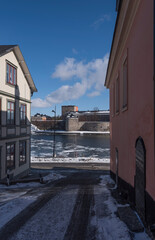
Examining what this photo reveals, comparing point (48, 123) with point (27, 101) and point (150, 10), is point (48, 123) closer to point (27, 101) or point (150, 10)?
point (27, 101)

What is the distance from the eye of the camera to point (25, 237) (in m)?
4.41

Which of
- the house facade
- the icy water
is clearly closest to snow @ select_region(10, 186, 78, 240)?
the house facade

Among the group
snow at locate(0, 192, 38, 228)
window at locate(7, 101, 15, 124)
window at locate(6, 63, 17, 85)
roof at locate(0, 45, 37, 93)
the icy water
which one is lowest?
the icy water

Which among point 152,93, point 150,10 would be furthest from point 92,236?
point 150,10

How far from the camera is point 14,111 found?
14.4 m

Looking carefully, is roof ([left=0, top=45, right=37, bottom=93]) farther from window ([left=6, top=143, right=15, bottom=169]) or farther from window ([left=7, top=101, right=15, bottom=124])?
window ([left=6, top=143, right=15, bottom=169])

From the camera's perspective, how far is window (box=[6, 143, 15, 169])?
13.1m

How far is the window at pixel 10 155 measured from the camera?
13148mm

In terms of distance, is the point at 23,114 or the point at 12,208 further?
the point at 23,114

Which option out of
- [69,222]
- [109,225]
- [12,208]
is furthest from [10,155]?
[109,225]

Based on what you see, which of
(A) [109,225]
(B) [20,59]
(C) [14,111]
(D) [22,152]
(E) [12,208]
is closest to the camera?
(A) [109,225]

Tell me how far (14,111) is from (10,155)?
11.8ft

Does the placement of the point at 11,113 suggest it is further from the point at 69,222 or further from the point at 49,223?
the point at 69,222

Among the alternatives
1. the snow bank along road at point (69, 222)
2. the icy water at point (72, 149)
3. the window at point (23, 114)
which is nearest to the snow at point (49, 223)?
the snow bank along road at point (69, 222)
